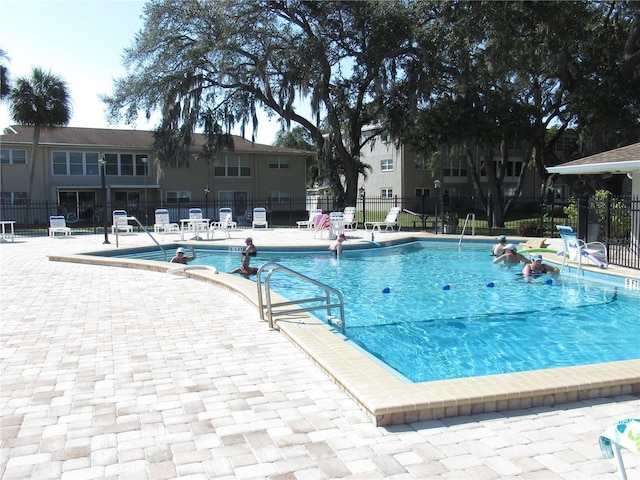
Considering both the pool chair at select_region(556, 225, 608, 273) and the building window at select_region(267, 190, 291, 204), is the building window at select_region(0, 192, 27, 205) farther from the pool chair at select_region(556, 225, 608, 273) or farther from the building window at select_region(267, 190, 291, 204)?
the pool chair at select_region(556, 225, 608, 273)

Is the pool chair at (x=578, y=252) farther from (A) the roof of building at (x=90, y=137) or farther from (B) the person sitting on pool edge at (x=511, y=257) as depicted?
(A) the roof of building at (x=90, y=137)

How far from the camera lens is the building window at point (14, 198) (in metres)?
28.2

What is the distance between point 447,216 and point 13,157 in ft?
77.0

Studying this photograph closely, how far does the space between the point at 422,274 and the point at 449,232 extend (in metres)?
8.20

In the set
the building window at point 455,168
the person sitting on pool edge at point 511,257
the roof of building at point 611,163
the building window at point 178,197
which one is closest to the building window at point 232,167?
the building window at point 178,197

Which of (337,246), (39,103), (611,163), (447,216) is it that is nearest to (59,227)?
(39,103)

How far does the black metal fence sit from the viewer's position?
42.9 feet

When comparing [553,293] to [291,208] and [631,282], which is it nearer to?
[631,282]

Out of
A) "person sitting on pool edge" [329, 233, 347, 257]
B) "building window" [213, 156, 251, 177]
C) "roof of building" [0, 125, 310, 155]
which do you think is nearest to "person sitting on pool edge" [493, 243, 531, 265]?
"person sitting on pool edge" [329, 233, 347, 257]

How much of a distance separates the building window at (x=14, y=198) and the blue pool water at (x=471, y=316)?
790 inches

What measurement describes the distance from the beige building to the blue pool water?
15805 mm

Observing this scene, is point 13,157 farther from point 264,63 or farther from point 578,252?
point 578,252

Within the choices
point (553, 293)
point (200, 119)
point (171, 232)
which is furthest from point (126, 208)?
point (553, 293)

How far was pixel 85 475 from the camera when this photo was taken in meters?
2.79
